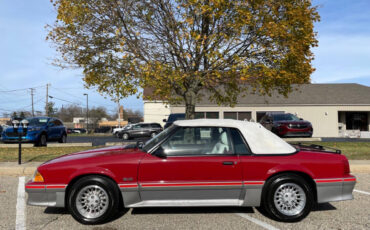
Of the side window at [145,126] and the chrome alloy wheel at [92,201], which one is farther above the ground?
the side window at [145,126]

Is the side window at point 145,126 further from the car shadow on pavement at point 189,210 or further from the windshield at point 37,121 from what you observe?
the car shadow on pavement at point 189,210

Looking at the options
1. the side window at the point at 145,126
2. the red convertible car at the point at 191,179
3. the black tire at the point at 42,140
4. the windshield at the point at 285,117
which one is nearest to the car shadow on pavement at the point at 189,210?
the red convertible car at the point at 191,179

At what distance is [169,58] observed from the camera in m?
12.0

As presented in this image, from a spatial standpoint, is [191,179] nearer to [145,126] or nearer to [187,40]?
[187,40]

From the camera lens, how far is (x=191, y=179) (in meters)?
4.16

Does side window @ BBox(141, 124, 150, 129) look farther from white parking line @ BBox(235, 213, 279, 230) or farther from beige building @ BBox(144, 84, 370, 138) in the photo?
white parking line @ BBox(235, 213, 279, 230)

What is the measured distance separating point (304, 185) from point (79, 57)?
10121 millimetres

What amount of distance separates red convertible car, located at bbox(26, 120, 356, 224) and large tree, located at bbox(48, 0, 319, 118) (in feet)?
19.5

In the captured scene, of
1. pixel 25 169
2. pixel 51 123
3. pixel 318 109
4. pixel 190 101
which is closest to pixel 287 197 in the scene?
pixel 25 169

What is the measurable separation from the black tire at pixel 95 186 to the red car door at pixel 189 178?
39cm

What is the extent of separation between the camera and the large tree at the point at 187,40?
405 inches

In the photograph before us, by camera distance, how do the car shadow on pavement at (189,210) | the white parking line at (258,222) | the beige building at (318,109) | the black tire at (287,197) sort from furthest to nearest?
the beige building at (318,109) < the car shadow on pavement at (189,210) < the black tire at (287,197) < the white parking line at (258,222)

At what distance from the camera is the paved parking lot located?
4.04m

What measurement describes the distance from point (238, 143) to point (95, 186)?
6.85 ft
